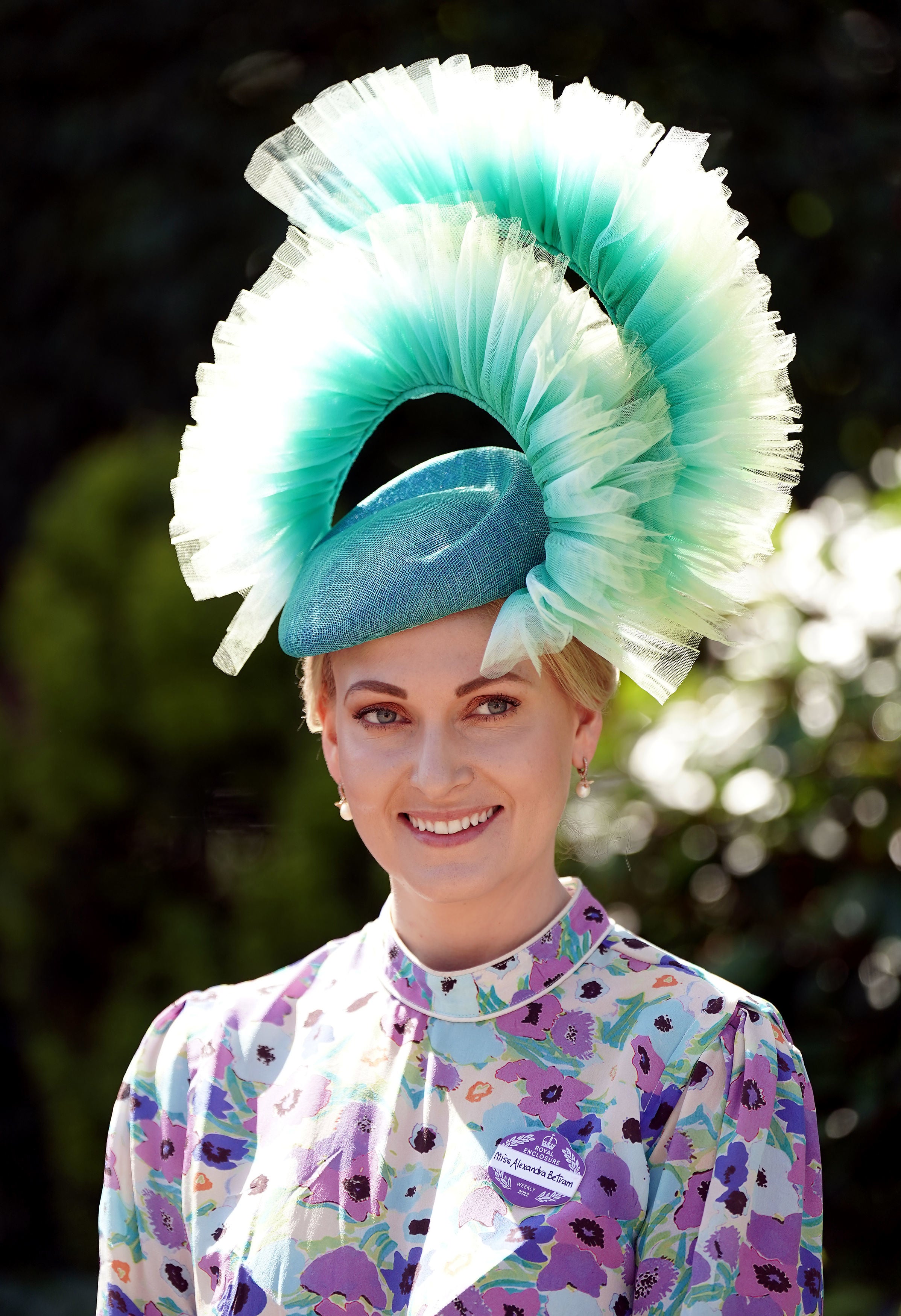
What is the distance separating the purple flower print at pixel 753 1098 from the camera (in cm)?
142

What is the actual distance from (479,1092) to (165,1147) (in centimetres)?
39

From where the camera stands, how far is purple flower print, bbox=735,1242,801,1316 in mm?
1377

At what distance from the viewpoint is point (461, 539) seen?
1.49m

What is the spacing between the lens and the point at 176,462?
4289mm

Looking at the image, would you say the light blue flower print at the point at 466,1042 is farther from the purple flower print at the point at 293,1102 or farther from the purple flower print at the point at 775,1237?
the purple flower print at the point at 775,1237

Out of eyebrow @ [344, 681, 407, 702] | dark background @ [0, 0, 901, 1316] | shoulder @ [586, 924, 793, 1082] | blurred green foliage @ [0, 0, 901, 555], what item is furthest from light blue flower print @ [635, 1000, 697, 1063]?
blurred green foliage @ [0, 0, 901, 555]

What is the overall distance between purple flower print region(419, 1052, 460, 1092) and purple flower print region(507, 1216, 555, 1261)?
0.17m

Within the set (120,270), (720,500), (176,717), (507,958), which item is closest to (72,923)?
(176,717)

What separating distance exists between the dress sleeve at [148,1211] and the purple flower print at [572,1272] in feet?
1.50

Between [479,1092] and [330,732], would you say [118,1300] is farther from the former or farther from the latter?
[330,732]

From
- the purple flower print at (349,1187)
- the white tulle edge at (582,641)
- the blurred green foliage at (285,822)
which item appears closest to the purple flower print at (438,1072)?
the purple flower print at (349,1187)

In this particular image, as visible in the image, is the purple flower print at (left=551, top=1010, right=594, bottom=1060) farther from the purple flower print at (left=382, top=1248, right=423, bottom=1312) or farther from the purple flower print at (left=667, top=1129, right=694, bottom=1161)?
the purple flower print at (left=382, top=1248, right=423, bottom=1312)

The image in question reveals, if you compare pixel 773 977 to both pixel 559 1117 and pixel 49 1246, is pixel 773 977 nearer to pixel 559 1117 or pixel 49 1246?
pixel 559 1117

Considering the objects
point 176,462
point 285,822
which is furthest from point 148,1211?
point 176,462
